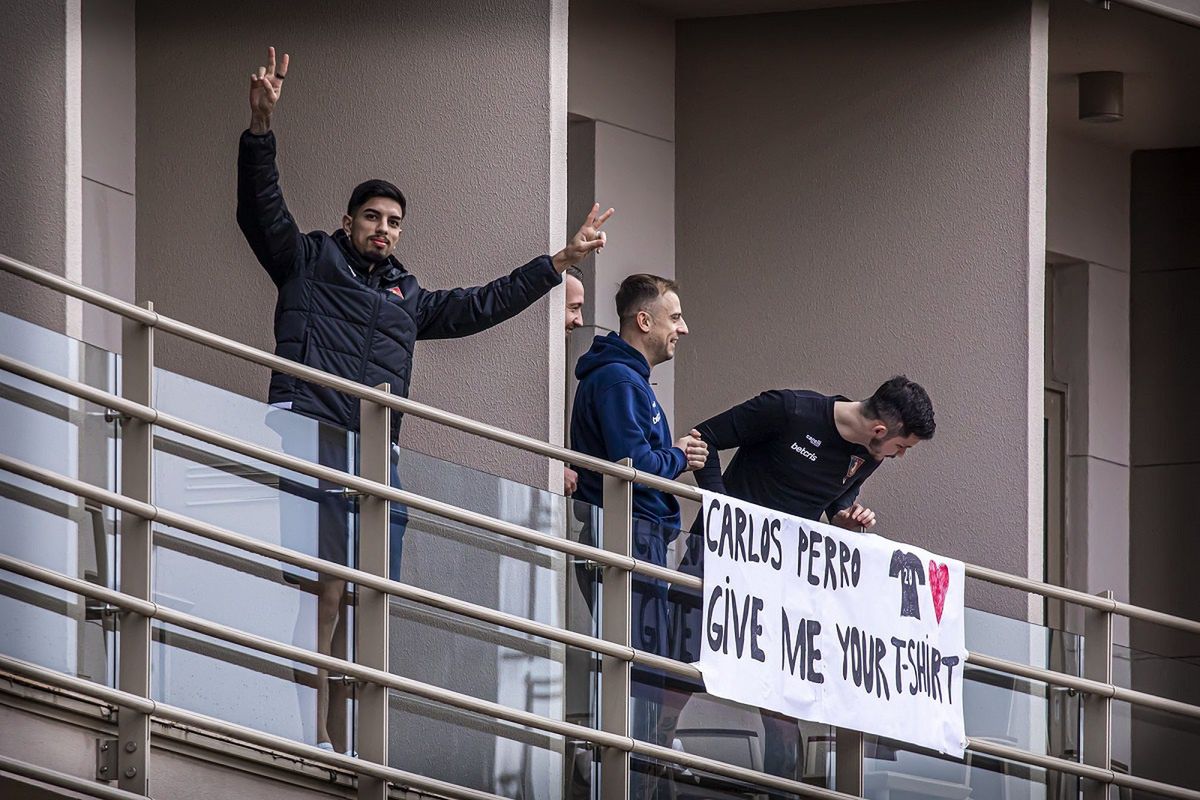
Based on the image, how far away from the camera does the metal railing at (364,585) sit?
20.8 ft

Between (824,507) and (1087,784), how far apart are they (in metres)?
1.47

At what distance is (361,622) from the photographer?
681 centimetres

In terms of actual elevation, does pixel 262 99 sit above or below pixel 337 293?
above

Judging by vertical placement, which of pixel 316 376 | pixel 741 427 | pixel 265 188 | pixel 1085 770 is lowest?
pixel 1085 770

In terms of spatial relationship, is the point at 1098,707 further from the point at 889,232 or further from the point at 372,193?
the point at 372,193

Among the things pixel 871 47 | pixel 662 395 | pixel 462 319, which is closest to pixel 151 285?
pixel 462 319

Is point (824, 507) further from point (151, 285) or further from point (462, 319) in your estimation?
point (151, 285)

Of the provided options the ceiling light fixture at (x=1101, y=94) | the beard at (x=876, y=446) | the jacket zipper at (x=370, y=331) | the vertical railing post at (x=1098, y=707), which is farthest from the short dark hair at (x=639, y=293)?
the ceiling light fixture at (x=1101, y=94)

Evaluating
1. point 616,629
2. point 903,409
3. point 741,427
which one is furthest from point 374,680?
A: point 903,409

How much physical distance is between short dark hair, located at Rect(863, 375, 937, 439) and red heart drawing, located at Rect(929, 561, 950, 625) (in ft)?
1.88

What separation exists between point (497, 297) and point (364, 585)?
1884mm

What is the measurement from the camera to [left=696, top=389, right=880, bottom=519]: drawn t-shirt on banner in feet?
28.8

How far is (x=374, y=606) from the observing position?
6.82 meters

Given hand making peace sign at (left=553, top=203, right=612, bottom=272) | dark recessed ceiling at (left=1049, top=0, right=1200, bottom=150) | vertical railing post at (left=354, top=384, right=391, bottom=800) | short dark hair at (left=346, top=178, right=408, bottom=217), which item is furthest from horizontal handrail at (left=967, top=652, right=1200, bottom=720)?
dark recessed ceiling at (left=1049, top=0, right=1200, bottom=150)
